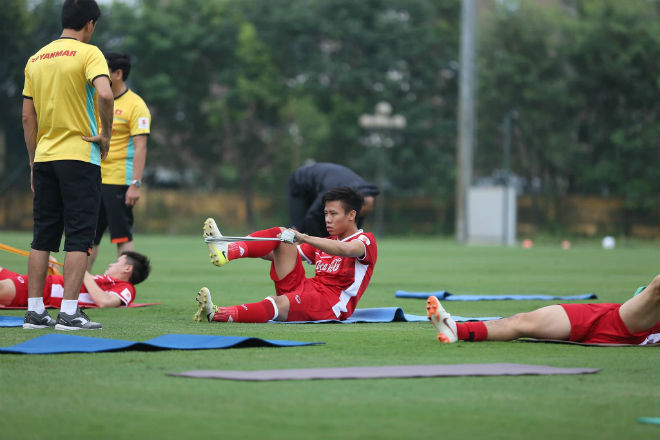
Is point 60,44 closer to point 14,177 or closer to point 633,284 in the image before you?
point 633,284

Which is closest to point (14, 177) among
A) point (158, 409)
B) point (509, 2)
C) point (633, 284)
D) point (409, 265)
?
point (509, 2)

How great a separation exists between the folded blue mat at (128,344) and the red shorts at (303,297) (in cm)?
132

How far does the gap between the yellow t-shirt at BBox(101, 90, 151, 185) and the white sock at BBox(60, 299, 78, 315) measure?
3.05 metres

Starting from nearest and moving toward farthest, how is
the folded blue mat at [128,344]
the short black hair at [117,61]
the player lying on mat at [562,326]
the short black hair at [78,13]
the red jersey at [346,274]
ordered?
the folded blue mat at [128,344], the player lying on mat at [562,326], the short black hair at [78,13], the red jersey at [346,274], the short black hair at [117,61]

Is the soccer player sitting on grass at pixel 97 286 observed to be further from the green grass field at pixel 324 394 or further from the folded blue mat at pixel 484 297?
the folded blue mat at pixel 484 297

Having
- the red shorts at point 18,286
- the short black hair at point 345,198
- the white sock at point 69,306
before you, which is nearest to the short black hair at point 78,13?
the white sock at point 69,306

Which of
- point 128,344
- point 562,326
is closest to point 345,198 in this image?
point 562,326

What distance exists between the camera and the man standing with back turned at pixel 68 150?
6.44 meters

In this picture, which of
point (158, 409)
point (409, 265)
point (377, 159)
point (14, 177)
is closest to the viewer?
point (158, 409)

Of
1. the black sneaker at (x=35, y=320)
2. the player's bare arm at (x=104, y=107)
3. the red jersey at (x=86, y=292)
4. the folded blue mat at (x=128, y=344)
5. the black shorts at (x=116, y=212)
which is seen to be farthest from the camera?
the black shorts at (x=116, y=212)

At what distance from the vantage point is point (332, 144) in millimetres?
41969

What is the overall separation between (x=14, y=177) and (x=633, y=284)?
1110 inches

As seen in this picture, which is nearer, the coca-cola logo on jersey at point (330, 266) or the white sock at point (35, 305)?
the white sock at point (35, 305)

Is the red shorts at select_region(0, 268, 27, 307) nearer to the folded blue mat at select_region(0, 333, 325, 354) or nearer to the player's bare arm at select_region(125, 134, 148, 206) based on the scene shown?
the player's bare arm at select_region(125, 134, 148, 206)
